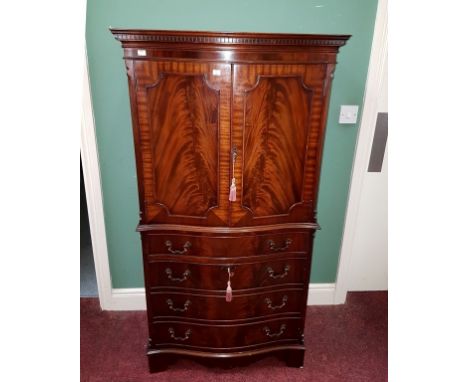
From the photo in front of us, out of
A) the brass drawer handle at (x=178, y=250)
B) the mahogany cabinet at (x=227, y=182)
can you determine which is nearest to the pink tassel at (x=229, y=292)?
the mahogany cabinet at (x=227, y=182)

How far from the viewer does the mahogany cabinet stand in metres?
→ 1.49

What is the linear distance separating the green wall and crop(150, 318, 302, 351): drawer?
2.12 feet

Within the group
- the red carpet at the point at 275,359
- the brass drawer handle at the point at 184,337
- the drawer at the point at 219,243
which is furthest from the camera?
the red carpet at the point at 275,359

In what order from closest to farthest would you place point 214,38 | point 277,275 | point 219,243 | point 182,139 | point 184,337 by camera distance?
point 214,38 < point 182,139 < point 219,243 < point 277,275 < point 184,337

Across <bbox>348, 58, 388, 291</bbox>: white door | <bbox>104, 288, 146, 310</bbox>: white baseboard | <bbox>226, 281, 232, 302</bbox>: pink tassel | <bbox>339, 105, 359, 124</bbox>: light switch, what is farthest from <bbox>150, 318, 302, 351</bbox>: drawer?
<bbox>339, 105, 359, 124</bbox>: light switch

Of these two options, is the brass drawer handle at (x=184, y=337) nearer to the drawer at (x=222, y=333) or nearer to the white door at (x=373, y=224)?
the drawer at (x=222, y=333)

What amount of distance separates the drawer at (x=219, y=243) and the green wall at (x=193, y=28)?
62cm

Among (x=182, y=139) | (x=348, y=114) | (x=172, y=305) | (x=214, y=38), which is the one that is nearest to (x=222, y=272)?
(x=172, y=305)

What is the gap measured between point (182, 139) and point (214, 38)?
0.47 metres

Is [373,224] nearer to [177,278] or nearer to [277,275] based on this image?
[277,275]

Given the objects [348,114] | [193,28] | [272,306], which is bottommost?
[272,306]

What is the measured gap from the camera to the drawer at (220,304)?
1910 mm

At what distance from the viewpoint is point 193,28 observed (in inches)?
76.8

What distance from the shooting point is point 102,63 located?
200 centimetres
